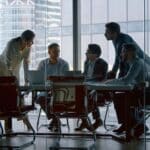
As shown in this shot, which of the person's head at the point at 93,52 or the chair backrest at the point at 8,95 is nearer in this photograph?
the chair backrest at the point at 8,95

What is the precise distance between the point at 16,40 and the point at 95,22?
54.1 inches

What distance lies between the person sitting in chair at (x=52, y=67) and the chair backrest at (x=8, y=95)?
685 mm

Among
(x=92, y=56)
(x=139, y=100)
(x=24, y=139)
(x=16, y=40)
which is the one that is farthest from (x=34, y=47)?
(x=139, y=100)

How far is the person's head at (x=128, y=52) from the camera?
5156mm

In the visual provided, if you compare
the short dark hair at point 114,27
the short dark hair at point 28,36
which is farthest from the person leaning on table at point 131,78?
the short dark hair at point 28,36

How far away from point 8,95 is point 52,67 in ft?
3.75

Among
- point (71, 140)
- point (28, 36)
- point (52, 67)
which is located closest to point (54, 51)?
point (52, 67)

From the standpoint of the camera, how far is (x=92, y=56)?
19.1 feet

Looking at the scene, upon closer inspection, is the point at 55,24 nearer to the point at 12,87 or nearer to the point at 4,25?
the point at 4,25

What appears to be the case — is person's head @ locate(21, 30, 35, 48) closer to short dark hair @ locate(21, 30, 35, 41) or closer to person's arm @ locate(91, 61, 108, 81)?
short dark hair @ locate(21, 30, 35, 41)

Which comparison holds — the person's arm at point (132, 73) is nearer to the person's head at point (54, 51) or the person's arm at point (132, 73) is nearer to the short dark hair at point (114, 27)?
the short dark hair at point (114, 27)

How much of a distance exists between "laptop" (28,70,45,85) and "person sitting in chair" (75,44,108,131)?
0.55 meters

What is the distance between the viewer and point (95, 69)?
18.1ft

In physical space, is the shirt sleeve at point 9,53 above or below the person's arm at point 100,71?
above
